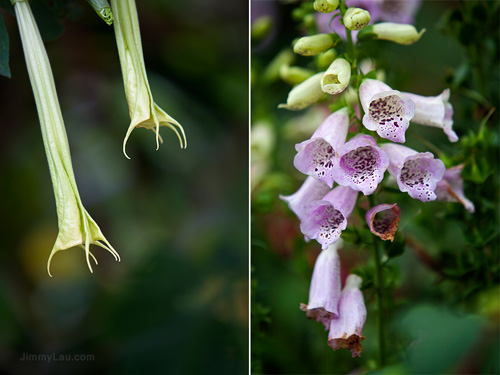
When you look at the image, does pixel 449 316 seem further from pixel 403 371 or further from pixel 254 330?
pixel 254 330

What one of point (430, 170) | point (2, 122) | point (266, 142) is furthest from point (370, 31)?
point (2, 122)

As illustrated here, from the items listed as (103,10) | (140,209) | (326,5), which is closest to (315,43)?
(326,5)

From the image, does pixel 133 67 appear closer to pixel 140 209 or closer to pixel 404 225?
pixel 404 225

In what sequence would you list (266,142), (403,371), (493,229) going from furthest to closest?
(266,142)
(493,229)
(403,371)

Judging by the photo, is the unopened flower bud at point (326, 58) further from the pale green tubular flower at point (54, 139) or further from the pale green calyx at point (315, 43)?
the pale green tubular flower at point (54, 139)

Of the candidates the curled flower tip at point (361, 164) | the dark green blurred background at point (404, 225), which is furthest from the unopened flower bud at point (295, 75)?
the curled flower tip at point (361, 164)

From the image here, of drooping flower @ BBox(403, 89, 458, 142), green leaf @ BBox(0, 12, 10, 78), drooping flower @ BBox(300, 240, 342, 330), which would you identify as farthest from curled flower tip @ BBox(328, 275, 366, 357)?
green leaf @ BBox(0, 12, 10, 78)

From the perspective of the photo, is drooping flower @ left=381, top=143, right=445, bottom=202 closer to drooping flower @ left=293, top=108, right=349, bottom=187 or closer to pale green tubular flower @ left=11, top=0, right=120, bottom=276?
drooping flower @ left=293, top=108, right=349, bottom=187
